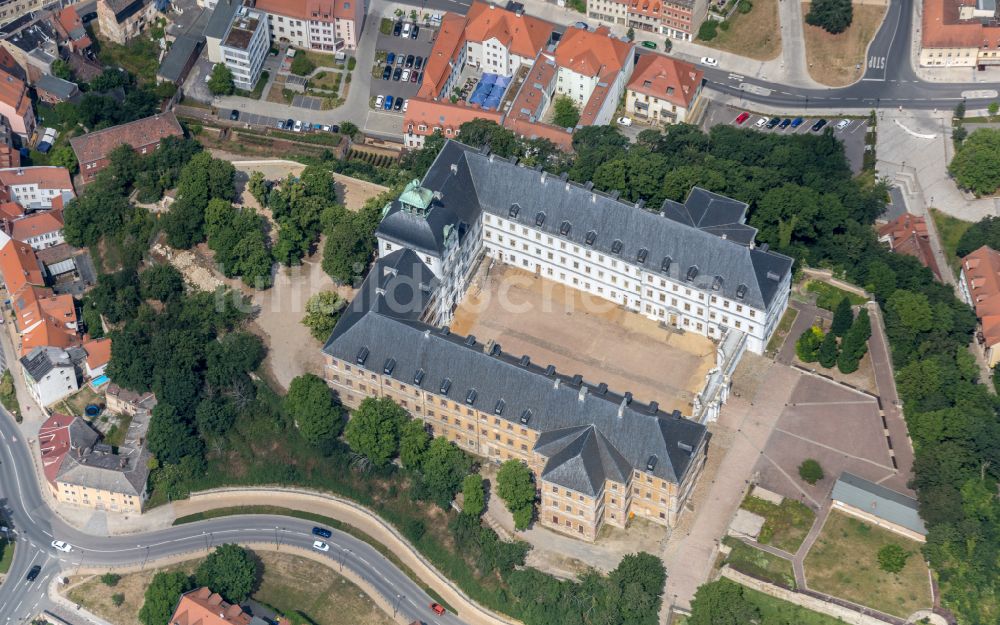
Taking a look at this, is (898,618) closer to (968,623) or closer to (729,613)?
(968,623)

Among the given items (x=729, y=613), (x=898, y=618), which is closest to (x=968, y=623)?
(x=898, y=618)
